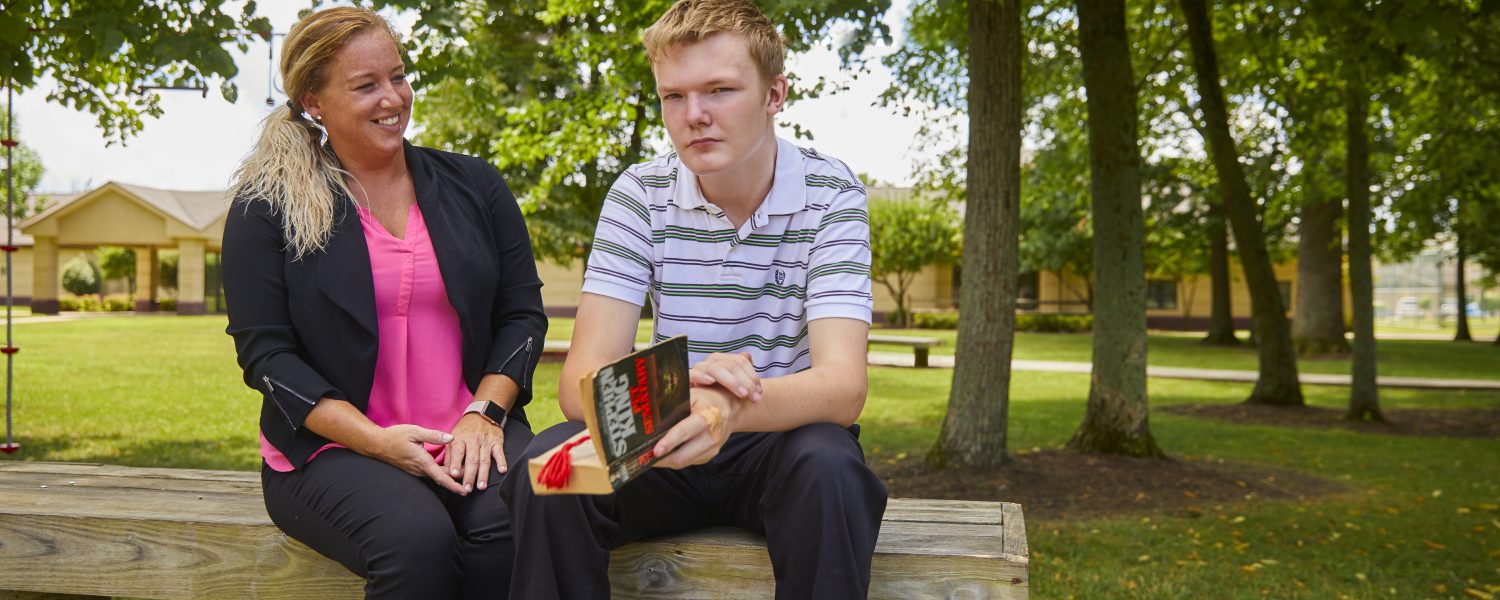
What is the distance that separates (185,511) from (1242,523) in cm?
640

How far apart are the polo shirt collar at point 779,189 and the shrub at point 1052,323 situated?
3782 cm

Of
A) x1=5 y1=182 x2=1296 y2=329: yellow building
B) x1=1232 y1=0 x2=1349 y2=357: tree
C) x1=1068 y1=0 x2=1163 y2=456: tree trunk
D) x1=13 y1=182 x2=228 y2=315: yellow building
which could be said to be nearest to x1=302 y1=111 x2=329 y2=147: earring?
x1=1068 y1=0 x2=1163 y2=456: tree trunk

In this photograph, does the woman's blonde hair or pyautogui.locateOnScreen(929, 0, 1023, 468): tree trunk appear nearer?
the woman's blonde hair

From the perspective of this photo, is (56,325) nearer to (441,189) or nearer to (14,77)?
(14,77)

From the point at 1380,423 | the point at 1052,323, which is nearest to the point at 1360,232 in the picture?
the point at 1380,423

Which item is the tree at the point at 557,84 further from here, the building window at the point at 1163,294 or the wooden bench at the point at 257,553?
the building window at the point at 1163,294

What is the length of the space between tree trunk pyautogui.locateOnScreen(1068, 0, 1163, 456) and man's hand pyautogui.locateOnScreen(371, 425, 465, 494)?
7160 millimetres

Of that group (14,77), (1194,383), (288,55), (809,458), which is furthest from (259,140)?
(1194,383)

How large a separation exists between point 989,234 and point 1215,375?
45.5ft

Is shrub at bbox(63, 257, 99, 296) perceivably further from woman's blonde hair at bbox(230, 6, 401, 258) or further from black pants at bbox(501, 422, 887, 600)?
black pants at bbox(501, 422, 887, 600)

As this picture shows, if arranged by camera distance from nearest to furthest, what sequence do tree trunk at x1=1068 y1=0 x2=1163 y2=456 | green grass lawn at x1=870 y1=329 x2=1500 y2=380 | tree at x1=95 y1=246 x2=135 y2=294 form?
tree trunk at x1=1068 y1=0 x2=1163 y2=456, green grass lawn at x1=870 y1=329 x2=1500 y2=380, tree at x1=95 y1=246 x2=135 y2=294

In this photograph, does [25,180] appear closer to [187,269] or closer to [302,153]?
[187,269]

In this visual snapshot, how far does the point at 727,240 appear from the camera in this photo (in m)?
2.56

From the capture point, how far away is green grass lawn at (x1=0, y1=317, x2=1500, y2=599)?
18.9ft
